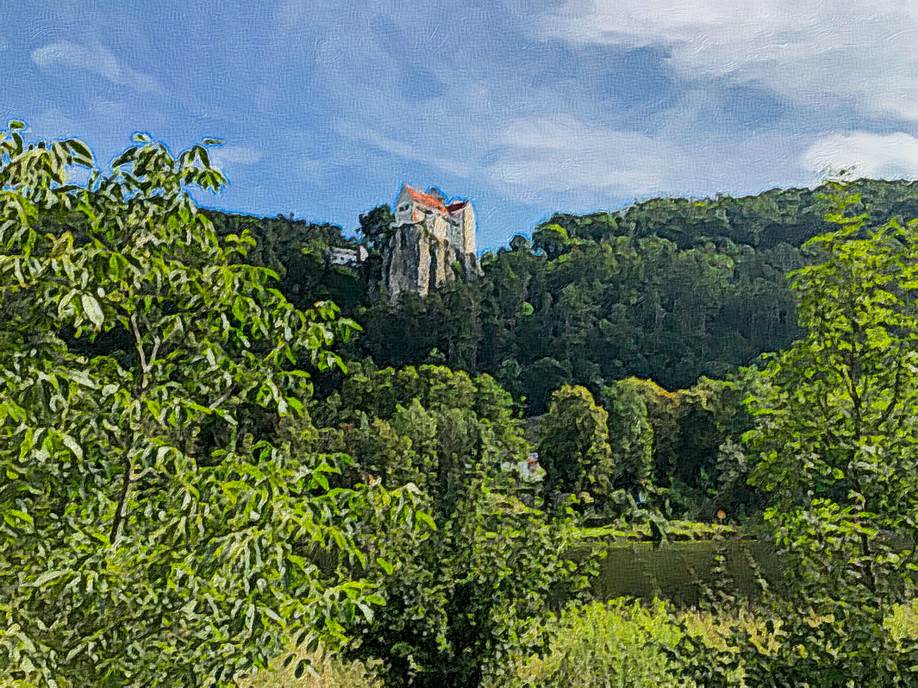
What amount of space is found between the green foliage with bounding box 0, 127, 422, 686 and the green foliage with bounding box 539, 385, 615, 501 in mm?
43118

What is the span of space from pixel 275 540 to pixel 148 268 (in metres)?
1.56

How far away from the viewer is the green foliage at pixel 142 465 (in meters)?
3.72

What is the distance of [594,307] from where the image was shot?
87562mm

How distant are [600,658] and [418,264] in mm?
90827

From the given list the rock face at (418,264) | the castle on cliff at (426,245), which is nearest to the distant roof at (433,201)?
the castle on cliff at (426,245)

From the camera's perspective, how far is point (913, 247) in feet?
17.9

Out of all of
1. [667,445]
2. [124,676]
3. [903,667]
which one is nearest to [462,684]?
[903,667]

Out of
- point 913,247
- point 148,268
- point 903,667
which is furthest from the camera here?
point 913,247

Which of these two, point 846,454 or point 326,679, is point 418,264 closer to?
point 326,679

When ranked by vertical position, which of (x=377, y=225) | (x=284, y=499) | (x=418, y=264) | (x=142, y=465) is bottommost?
(x=284, y=499)

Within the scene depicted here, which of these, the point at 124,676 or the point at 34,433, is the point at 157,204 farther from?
the point at 124,676

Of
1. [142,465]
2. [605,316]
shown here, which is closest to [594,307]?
[605,316]

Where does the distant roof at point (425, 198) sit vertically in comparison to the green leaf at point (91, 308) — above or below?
above

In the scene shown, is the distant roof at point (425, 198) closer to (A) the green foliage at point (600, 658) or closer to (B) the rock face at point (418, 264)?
(B) the rock face at point (418, 264)
